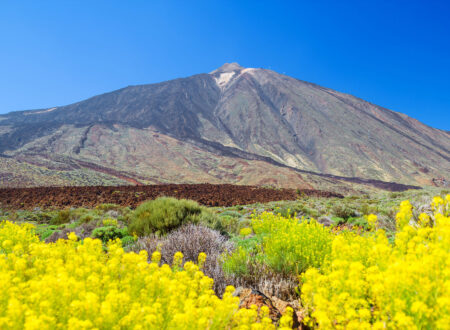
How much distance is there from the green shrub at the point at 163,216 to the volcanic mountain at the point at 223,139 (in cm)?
2701

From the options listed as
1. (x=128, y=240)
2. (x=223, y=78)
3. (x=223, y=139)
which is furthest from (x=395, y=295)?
(x=223, y=78)

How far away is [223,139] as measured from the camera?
9500cm

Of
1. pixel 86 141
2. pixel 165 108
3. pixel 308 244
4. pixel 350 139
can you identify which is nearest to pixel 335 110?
pixel 350 139

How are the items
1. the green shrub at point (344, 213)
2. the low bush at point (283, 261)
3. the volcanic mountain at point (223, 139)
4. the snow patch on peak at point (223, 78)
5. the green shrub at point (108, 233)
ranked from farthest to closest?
the snow patch on peak at point (223, 78), the volcanic mountain at point (223, 139), the green shrub at point (344, 213), the green shrub at point (108, 233), the low bush at point (283, 261)

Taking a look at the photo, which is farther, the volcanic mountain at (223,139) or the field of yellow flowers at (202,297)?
the volcanic mountain at (223,139)

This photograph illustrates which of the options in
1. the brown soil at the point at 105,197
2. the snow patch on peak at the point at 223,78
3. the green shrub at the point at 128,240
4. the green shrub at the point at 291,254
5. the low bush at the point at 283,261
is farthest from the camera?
the snow patch on peak at the point at 223,78

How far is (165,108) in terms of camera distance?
10731cm

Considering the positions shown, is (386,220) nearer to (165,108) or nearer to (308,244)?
(308,244)

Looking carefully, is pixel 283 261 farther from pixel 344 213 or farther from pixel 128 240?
pixel 344 213

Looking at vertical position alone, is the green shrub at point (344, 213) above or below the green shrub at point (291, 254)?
above

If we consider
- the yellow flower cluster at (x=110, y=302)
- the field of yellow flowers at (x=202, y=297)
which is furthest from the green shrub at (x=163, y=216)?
the yellow flower cluster at (x=110, y=302)

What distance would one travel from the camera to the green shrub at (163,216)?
271 inches

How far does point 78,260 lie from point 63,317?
946mm

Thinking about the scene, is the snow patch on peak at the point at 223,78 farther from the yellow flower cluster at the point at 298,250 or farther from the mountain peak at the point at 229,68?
the yellow flower cluster at the point at 298,250
